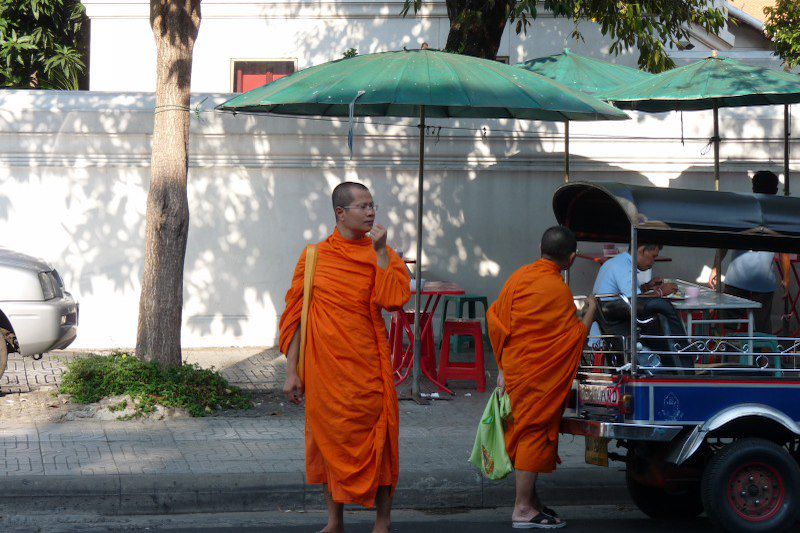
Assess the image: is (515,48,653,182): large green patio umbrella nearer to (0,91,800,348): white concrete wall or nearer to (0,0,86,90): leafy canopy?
(0,91,800,348): white concrete wall

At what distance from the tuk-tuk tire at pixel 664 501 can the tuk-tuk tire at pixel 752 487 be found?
0.68 m


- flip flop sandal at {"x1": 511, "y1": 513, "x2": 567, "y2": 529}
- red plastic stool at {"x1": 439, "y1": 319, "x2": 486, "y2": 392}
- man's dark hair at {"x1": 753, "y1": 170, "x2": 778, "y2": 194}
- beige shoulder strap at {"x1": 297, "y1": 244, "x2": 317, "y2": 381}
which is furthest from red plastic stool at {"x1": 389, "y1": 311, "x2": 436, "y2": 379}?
beige shoulder strap at {"x1": 297, "y1": 244, "x2": 317, "y2": 381}

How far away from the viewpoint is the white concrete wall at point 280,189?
1088cm

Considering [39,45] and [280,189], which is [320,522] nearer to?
[280,189]

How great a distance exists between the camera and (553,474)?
6832 millimetres

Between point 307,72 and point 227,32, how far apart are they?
7465 mm

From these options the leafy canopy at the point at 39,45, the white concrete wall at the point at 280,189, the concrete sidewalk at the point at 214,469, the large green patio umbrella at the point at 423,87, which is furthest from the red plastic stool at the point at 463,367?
the leafy canopy at the point at 39,45

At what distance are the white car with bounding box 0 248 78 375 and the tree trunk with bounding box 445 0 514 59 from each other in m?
4.71

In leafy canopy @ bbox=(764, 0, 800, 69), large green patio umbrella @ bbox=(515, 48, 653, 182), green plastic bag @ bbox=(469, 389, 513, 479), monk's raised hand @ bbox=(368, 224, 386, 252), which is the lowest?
green plastic bag @ bbox=(469, 389, 513, 479)

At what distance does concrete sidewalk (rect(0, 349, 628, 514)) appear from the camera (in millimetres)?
6238

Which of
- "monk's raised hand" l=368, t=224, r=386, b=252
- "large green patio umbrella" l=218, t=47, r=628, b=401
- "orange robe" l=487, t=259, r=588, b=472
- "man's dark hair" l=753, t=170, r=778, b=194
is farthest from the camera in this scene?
"man's dark hair" l=753, t=170, r=778, b=194

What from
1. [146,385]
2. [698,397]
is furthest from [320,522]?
[146,385]

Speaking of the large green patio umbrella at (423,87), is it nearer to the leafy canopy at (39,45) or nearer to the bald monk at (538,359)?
the bald monk at (538,359)

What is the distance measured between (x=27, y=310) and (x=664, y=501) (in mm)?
4865
